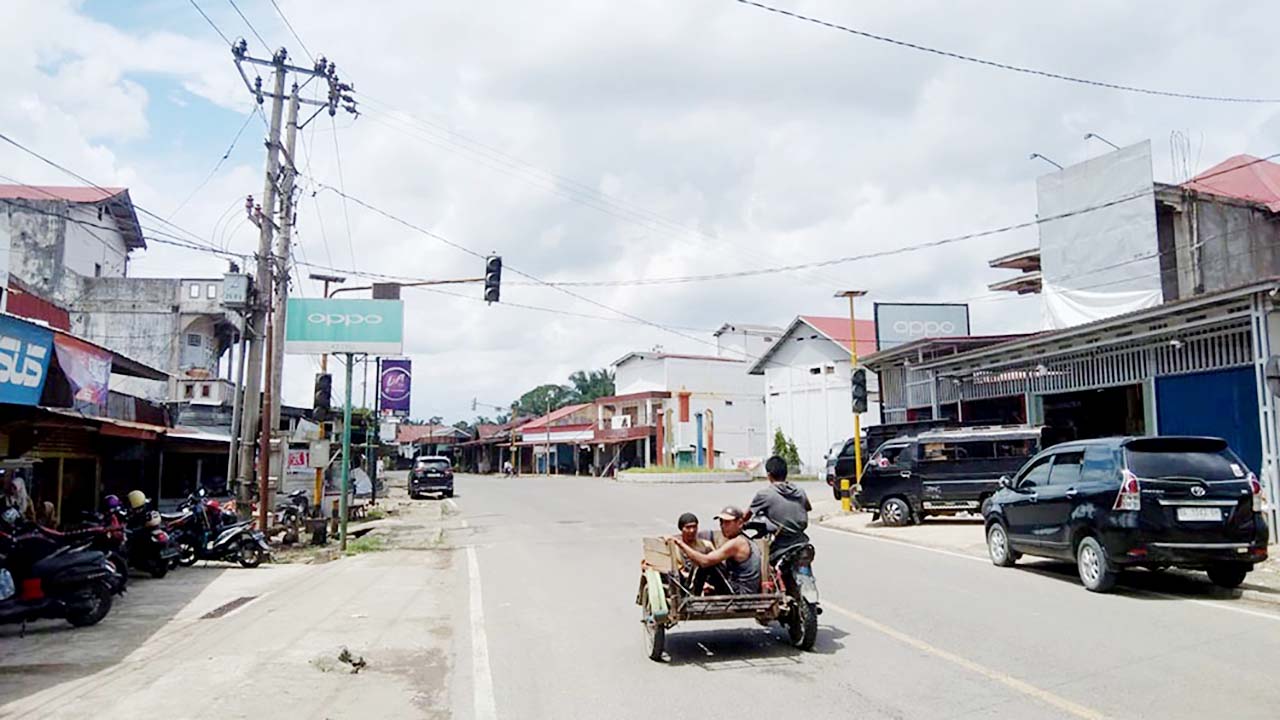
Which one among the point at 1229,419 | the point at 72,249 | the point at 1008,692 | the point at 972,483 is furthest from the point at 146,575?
the point at 72,249

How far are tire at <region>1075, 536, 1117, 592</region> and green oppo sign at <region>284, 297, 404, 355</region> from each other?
14841 millimetres

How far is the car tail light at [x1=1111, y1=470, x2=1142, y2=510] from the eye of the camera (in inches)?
401

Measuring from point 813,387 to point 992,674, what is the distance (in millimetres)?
43738

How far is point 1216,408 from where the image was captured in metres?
16.1

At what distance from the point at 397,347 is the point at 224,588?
28.6ft

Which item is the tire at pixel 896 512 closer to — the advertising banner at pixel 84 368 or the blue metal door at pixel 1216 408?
the blue metal door at pixel 1216 408

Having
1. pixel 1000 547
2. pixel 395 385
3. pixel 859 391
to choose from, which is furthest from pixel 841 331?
pixel 1000 547

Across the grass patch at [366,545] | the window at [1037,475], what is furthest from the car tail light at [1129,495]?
the grass patch at [366,545]

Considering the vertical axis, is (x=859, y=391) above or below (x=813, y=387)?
below

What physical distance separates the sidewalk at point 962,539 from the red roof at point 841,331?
70.5 feet

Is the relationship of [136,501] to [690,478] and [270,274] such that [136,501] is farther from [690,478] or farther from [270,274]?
[690,478]

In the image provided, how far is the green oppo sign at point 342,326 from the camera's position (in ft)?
67.3

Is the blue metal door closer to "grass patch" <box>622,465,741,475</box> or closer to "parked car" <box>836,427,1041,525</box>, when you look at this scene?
"parked car" <box>836,427,1041,525</box>

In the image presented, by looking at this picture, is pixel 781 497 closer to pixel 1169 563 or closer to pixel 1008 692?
pixel 1008 692
